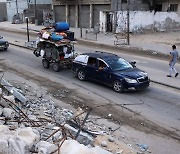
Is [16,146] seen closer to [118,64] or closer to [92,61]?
[118,64]

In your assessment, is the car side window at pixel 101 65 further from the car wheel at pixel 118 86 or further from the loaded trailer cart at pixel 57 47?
the loaded trailer cart at pixel 57 47

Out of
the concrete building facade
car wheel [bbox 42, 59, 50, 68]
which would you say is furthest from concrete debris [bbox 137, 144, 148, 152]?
the concrete building facade

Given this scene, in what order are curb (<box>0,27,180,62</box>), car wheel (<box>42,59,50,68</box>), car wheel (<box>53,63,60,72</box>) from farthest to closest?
curb (<box>0,27,180,62</box>)
car wheel (<box>42,59,50,68</box>)
car wheel (<box>53,63,60,72</box>)

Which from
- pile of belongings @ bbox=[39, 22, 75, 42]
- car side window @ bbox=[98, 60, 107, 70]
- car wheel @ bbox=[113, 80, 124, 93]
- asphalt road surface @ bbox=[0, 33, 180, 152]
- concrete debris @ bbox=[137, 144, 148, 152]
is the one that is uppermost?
pile of belongings @ bbox=[39, 22, 75, 42]

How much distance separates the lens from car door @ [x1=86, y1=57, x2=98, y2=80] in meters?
16.2

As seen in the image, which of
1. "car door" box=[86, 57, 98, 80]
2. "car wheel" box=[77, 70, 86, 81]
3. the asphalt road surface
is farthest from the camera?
"car wheel" box=[77, 70, 86, 81]

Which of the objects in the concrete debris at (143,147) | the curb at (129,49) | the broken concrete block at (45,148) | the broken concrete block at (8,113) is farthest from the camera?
the curb at (129,49)

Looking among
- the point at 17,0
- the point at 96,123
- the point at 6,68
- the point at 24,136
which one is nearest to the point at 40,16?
the point at 17,0

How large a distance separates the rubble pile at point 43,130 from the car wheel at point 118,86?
2.96 metres

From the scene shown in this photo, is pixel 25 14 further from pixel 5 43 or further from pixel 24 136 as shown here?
pixel 24 136

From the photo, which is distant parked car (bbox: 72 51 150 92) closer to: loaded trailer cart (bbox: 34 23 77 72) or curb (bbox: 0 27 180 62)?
loaded trailer cart (bbox: 34 23 77 72)

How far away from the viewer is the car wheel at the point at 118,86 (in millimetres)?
14781

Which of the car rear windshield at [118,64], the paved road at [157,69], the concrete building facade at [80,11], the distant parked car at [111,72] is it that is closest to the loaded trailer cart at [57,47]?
the distant parked car at [111,72]

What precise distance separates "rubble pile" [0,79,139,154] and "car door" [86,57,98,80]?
3.01 m
